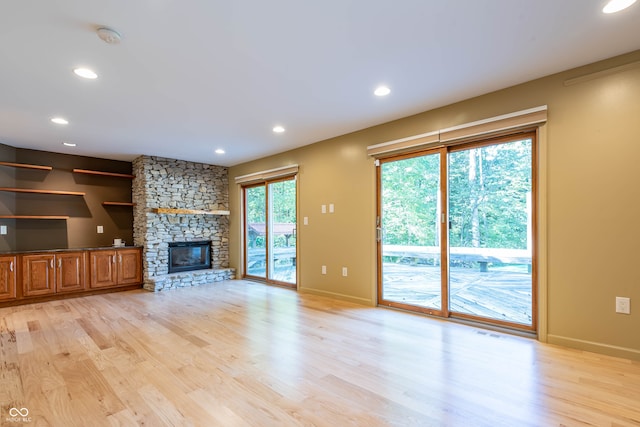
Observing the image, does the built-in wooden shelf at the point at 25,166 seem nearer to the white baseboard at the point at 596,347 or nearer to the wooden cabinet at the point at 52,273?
the wooden cabinet at the point at 52,273

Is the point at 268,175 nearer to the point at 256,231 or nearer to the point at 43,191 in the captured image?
the point at 256,231

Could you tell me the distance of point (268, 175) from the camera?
19.4ft

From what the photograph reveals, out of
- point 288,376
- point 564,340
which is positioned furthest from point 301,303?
point 564,340

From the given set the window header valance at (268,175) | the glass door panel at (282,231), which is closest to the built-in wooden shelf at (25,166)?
the window header valance at (268,175)

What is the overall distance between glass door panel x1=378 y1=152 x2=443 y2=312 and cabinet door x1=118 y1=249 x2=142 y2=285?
173 inches

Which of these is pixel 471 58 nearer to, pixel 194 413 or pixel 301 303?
pixel 194 413

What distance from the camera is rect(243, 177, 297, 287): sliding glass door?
5706 mm

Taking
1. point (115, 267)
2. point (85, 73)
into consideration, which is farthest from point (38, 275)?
point (85, 73)

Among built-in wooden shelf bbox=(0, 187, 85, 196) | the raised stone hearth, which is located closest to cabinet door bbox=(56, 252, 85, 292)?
the raised stone hearth

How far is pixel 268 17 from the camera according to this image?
6.58ft

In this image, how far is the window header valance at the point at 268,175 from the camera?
5.47 metres

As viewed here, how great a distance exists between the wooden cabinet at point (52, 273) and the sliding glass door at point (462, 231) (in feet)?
15.7

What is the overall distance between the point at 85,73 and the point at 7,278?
12.2 ft

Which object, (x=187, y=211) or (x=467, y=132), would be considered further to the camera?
(x=187, y=211)
